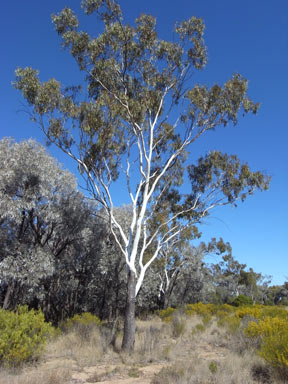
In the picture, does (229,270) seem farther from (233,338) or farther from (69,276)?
(233,338)

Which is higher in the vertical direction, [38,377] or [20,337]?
[20,337]

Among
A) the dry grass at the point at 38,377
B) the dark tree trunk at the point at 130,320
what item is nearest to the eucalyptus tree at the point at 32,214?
the dark tree trunk at the point at 130,320

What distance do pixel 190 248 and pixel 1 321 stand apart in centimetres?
2187

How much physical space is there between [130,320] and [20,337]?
375 cm

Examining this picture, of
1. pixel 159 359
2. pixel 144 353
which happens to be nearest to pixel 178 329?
pixel 144 353

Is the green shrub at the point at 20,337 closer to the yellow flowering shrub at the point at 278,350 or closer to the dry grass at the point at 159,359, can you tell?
the dry grass at the point at 159,359

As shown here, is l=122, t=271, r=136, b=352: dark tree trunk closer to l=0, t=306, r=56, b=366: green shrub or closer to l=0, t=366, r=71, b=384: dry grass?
l=0, t=306, r=56, b=366: green shrub

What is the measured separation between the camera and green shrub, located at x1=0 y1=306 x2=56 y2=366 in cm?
639

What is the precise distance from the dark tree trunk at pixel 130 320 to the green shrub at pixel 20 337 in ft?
8.39

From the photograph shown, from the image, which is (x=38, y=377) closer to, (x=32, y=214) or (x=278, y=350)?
(x=278, y=350)

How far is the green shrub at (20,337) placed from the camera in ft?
21.0

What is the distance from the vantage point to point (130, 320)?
9.57 metres

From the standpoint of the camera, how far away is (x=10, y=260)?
1215 centimetres

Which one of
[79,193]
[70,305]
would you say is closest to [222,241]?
[70,305]
